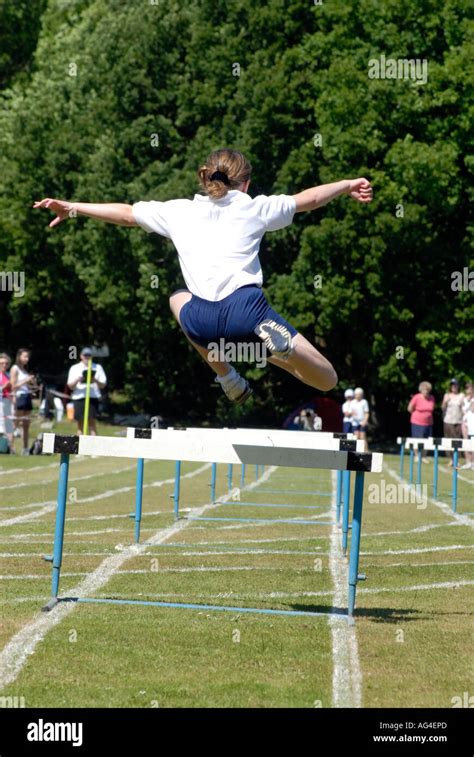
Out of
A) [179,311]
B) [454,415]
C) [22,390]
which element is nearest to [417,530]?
[179,311]

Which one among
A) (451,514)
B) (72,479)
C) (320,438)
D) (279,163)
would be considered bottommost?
(451,514)

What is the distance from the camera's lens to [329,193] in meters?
7.12

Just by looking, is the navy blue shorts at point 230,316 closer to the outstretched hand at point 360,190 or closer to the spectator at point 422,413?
the outstretched hand at point 360,190

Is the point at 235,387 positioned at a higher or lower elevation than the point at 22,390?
lower

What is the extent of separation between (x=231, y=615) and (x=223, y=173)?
8.65ft

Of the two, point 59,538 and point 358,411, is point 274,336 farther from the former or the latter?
point 358,411

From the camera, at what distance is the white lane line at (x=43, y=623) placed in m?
5.76

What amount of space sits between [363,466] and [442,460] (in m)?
25.6

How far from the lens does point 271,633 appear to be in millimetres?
6801

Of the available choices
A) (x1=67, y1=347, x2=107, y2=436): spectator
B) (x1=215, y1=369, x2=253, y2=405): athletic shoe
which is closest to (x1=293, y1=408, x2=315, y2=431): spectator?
(x1=67, y1=347, x2=107, y2=436): spectator

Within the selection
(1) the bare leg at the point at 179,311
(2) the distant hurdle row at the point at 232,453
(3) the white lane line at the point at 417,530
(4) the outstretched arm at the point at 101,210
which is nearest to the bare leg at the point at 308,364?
(1) the bare leg at the point at 179,311

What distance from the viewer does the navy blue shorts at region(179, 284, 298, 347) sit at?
6.60m

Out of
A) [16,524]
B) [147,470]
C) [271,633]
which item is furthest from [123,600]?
[147,470]
